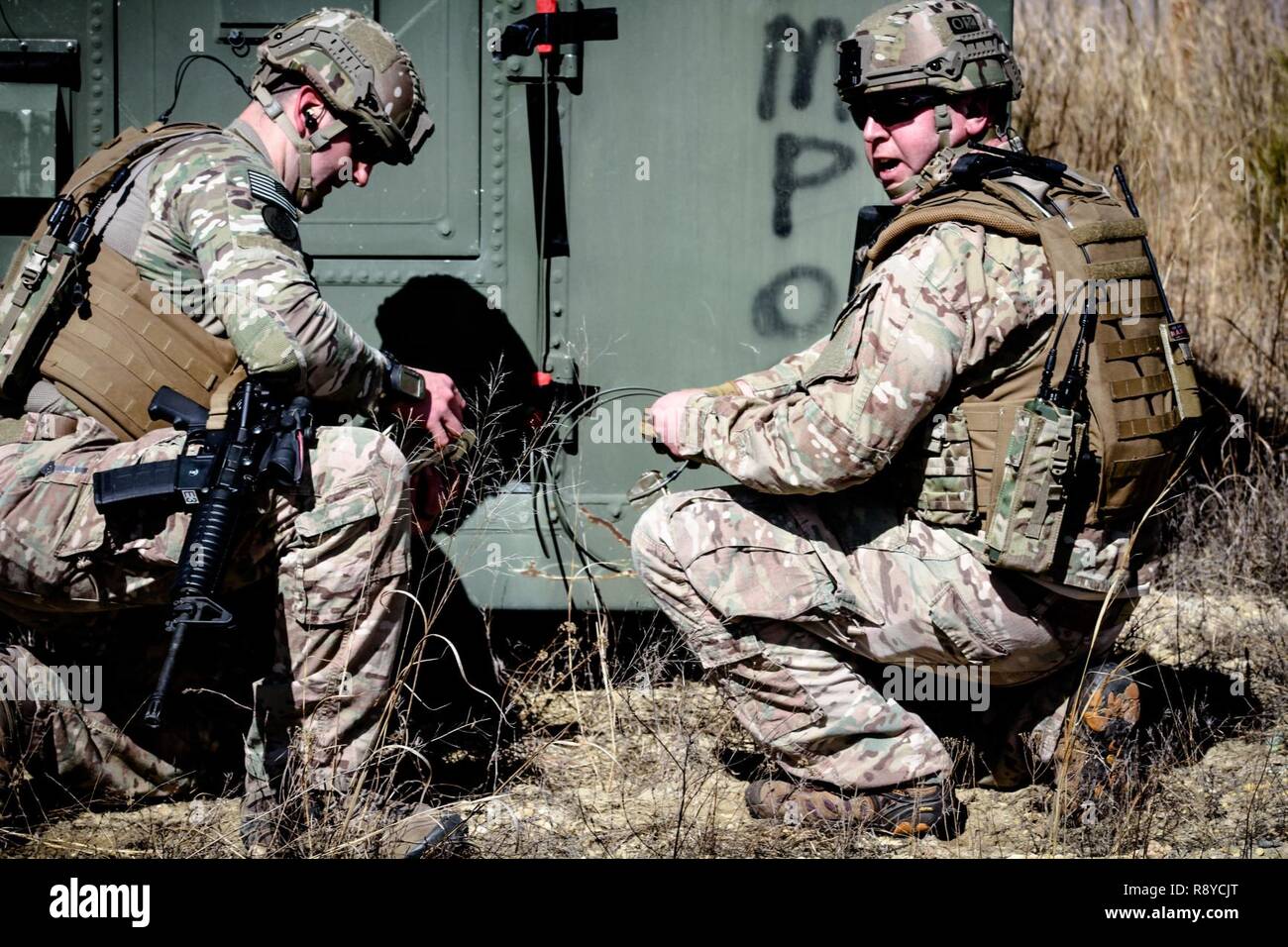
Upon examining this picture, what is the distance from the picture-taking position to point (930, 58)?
321 centimetres

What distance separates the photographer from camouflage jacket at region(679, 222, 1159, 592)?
3037 mm

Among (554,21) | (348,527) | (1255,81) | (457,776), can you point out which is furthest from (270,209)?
(1255,81)

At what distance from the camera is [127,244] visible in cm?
330

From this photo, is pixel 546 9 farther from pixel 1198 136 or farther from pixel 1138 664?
pixel 1198 136

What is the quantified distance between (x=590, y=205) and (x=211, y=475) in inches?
59.3

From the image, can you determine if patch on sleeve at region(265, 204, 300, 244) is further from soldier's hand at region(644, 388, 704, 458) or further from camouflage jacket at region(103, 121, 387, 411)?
soldier's hand at region(644, 388, 704, 458)

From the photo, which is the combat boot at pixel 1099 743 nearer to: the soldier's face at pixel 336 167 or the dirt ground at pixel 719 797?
the dirt ground at pixel 719 797

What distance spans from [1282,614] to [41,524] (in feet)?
13.2

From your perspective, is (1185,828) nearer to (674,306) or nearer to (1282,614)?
(1282,614)

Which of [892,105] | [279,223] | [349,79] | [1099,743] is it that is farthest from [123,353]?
[1099,743]

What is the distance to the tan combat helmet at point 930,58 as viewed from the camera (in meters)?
3.21

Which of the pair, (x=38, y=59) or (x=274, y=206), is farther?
(x=38, y=59)

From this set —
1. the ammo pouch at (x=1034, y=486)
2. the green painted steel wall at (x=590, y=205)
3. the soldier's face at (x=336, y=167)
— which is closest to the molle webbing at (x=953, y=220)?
the ammo pouch at (x=1034, y=486)

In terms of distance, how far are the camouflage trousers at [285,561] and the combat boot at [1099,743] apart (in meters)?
1.76
